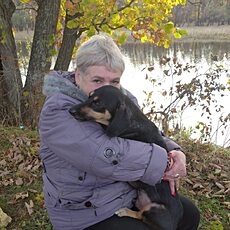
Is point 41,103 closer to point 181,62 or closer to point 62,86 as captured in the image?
point 181,62

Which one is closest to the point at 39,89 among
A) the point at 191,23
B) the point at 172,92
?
the point at 172,92

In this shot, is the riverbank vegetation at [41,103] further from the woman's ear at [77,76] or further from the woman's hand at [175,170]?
the woman's ear at [77,76]

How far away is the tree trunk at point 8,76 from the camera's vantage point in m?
6.27

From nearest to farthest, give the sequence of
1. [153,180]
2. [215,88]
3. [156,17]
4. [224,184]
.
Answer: [153,180] → [224,184] → [215,88] → [156,17]

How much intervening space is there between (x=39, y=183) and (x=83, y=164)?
223cm

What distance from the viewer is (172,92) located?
6395 mm

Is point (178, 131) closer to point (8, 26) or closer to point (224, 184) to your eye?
point (224, 184)

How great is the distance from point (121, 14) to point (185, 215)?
596 cm

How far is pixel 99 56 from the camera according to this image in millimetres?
2252

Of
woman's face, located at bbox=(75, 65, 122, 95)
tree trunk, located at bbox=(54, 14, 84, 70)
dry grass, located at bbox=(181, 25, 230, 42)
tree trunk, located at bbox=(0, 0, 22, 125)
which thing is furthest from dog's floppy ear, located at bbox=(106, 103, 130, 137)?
dry grass, located at bbox=(181, 25, 230, 42)

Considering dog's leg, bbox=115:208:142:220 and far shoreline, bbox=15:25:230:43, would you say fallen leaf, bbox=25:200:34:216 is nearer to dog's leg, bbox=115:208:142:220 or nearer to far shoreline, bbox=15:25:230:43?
dog's leg, bbox=115:208:142:220

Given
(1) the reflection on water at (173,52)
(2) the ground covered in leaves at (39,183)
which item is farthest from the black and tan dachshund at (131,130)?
(1) the reflection on water at (173,52)

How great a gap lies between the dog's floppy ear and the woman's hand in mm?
448

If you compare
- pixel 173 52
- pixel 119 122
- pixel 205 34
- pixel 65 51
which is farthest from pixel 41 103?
pixel 205 34
